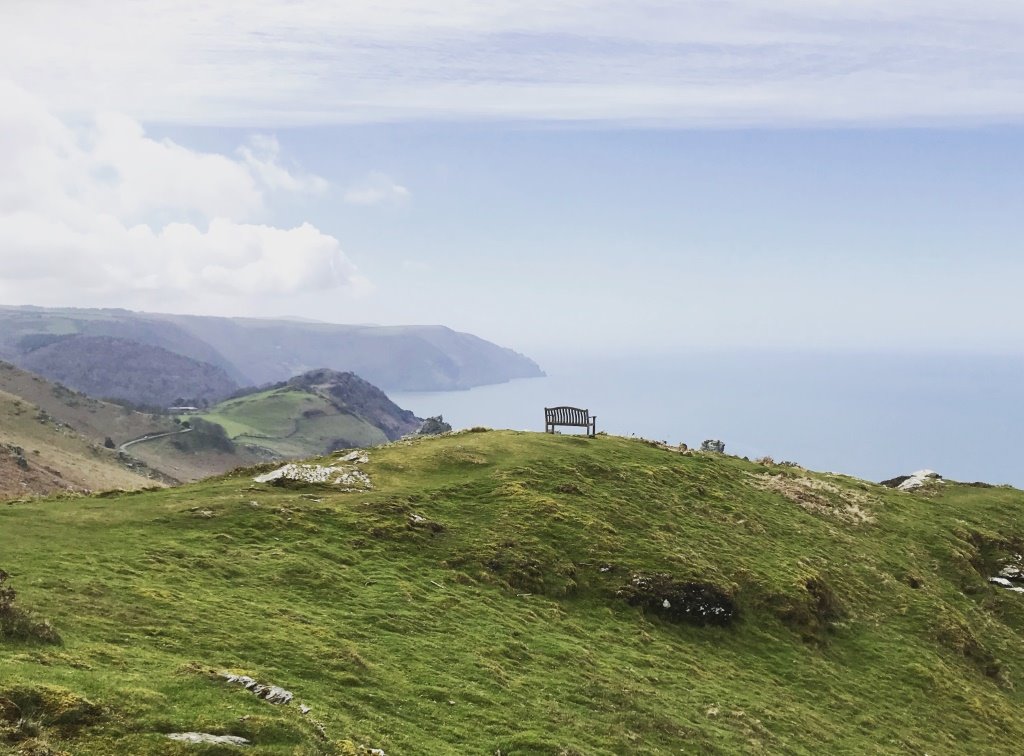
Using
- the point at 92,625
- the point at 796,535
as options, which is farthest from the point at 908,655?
the point at 92,625

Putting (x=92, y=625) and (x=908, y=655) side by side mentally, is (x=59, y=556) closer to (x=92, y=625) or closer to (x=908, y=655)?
(x=92, y=625)

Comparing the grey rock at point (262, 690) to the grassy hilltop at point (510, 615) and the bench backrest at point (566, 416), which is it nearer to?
the grassy hilltop at point (510, 615)

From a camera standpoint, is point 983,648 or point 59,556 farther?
point 983,648

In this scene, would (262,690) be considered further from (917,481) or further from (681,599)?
(917,481)

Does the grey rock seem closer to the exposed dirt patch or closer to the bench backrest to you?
the bench backrest

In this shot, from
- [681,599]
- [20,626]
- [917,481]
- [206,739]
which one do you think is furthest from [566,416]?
[206,739]

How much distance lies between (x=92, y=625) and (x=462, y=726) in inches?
463

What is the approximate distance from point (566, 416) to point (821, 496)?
20743 millimetres

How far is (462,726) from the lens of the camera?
20797mm

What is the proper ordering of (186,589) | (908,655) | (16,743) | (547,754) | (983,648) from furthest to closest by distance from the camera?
1. (983,648)
2. (908,655)
3. (186,589)
4. (547,754)
5. (16,743)

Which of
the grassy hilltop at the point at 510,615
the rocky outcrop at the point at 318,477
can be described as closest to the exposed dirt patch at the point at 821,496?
the grassy hilltop at the point at 510,615

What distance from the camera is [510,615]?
99.5 feet

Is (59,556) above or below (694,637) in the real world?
above

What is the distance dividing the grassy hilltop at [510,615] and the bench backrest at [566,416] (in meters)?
3.68
